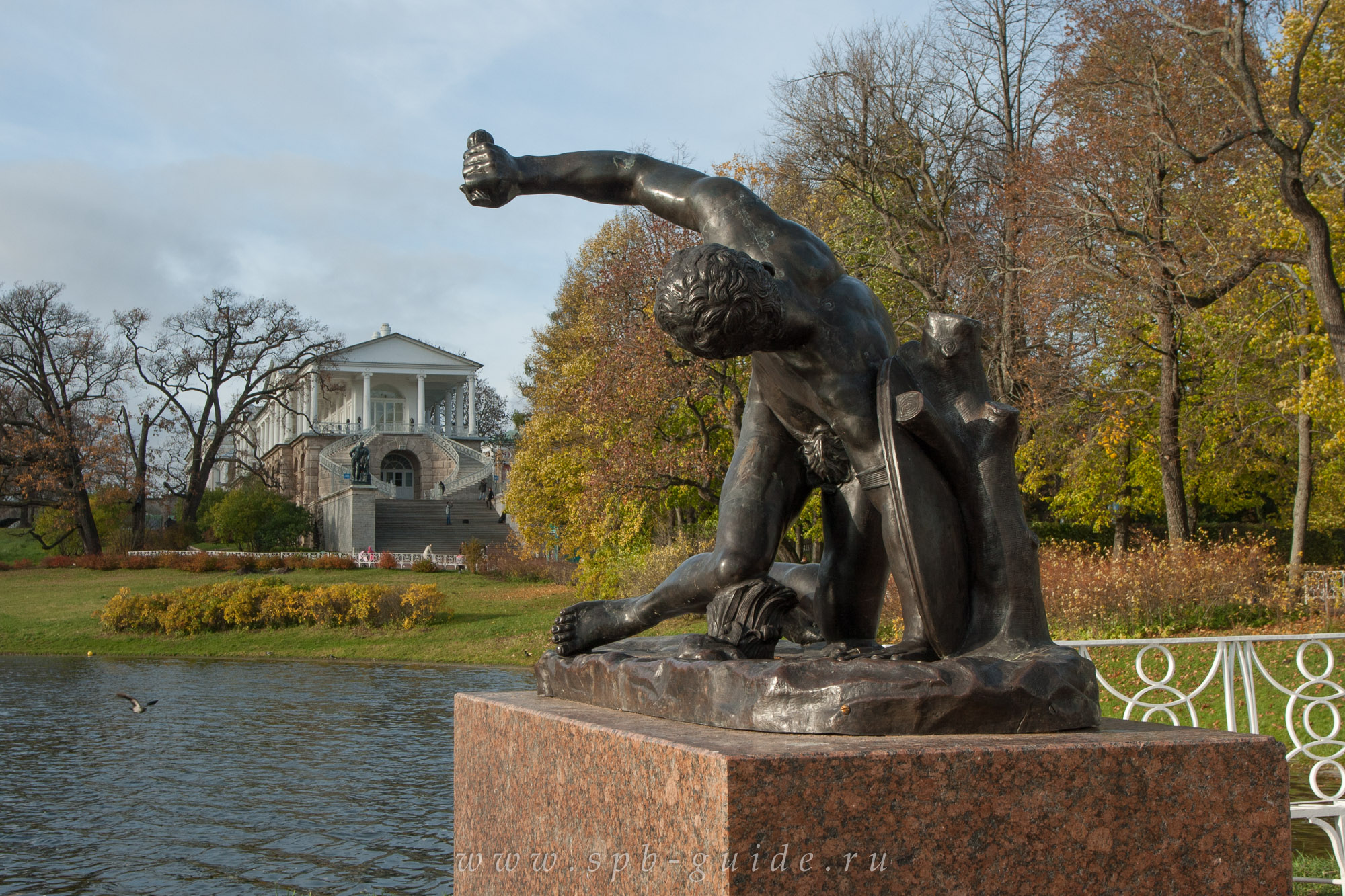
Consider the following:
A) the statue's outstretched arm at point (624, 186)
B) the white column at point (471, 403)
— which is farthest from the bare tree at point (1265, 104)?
the white column at point (471, 403)

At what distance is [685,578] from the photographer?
3195 millimetres

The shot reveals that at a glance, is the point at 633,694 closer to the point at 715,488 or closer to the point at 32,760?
the point at 32,760

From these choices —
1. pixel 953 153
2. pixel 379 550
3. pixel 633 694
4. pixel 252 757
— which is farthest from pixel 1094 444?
pixel 379 550

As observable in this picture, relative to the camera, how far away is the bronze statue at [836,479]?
8.76 ft

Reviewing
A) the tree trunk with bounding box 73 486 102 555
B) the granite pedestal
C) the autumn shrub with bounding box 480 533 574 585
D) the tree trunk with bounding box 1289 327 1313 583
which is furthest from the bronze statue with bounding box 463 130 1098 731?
the tree trunk with bounding box 73 486 102 555

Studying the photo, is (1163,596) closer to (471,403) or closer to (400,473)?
(400,473)

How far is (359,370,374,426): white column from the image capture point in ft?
194

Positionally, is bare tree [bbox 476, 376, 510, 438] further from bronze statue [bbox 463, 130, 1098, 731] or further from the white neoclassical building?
bronze statue [bbox 463, 130, 1098, 731]

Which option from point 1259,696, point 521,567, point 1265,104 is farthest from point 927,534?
point 521,567

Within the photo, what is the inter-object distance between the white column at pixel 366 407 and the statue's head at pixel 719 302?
58.8 metres

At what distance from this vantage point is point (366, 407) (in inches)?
2340

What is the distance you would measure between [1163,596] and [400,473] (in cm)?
4751

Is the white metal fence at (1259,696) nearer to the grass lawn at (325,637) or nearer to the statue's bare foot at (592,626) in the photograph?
the statue's bare foot at (592,626)

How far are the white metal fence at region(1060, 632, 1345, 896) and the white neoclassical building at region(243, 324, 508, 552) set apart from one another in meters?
31.5
